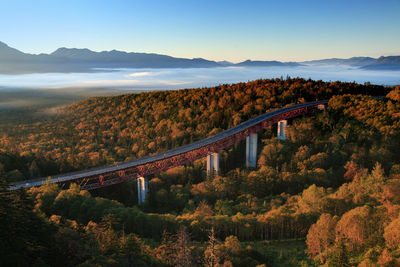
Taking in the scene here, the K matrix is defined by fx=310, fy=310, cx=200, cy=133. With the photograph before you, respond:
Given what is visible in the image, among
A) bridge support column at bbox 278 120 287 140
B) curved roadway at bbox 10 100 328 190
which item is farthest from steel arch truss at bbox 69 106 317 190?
bridge support column at bbox 278 120 287 140

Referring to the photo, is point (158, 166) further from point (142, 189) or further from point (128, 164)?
point (128, 164)

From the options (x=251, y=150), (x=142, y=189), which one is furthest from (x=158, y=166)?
(x=251, y=150)

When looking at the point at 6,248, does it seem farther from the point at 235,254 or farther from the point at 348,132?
the point at 348,132

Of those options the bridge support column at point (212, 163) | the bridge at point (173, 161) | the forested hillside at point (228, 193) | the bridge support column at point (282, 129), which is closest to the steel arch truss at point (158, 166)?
the bridge at point (173, 161)

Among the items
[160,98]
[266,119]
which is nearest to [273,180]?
[266,119]

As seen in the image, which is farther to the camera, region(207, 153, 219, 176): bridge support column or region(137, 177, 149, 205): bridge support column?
region(207, 153, 219, 176): bridge support column

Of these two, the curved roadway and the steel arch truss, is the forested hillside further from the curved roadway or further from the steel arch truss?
the curved roadway

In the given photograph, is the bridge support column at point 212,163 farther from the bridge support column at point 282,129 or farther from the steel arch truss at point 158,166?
the bridge support column at point 282,129
